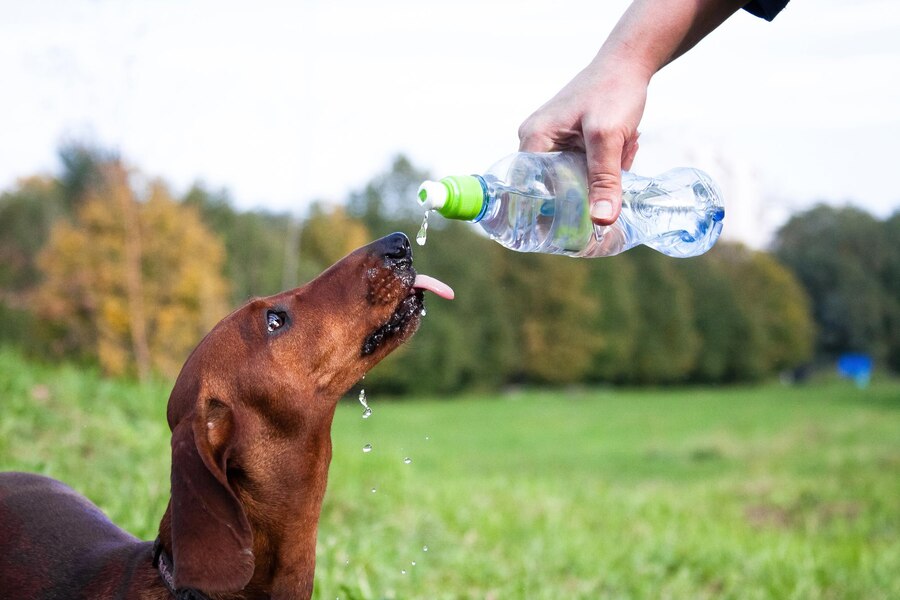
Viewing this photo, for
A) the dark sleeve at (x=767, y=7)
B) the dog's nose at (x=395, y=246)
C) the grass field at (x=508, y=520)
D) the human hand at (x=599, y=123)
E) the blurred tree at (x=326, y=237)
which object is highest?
the blurred tree at (x=326, y=237)

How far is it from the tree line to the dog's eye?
0.46 metres

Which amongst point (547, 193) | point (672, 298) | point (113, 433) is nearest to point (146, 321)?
point (113, 433)

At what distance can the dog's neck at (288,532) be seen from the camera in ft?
10.1

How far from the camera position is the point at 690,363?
6550 centimetres

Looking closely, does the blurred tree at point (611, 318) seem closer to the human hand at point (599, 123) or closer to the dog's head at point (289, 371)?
the human hand at point (599, 123)

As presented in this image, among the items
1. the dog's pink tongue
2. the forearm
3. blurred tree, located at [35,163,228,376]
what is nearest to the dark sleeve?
the forearm

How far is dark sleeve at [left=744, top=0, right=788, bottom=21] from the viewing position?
3323 millimetres

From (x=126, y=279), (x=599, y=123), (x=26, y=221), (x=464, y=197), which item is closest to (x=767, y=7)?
(x=599, y=123)

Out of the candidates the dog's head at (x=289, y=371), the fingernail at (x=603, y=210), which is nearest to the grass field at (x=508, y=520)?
the dog's head at (x=289, y=371)

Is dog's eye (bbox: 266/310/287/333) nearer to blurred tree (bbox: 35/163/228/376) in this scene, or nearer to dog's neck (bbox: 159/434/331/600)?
dog's neck (bbox: 159/434/331/600)

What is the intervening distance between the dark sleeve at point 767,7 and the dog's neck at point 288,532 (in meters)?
2.13

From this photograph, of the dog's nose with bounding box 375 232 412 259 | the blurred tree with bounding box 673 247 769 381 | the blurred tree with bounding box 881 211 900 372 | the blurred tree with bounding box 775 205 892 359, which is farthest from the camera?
the blurred tree with bounding box 673 247 769 381

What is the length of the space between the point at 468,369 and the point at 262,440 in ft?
159

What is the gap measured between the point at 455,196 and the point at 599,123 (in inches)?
19.8
